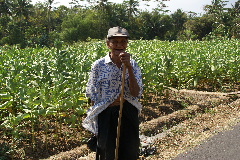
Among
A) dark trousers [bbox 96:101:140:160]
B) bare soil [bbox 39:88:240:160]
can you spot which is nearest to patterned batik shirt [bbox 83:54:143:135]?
dark trousers [bbox 96:101:140:160]

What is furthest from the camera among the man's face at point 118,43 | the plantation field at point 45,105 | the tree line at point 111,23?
the tree line at point 111,23

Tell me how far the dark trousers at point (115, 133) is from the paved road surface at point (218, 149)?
143 cm

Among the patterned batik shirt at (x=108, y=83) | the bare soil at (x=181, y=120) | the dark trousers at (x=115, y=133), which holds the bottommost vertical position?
the bare soil at (x=181, y=120)

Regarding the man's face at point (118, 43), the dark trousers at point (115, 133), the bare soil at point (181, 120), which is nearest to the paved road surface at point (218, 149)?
the bare soil at point (181, 120)

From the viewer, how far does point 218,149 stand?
14.9ft

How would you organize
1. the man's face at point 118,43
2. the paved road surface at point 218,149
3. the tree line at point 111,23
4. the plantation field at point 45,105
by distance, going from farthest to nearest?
1. the tree line at point 111,23
2. the plantation field at point 45,105
3. the paved road surface at point 218,149
4. the man's face at point 118,43

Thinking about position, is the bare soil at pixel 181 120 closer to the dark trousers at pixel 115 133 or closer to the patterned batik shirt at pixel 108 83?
the dark trousers at pixel 115 133

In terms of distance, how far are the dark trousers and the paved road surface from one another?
56.3 inches

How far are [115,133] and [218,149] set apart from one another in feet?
6.85

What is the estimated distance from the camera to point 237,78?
33.5 feet

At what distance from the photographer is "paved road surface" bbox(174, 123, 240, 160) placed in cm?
430

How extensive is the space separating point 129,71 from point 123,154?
0.81 m

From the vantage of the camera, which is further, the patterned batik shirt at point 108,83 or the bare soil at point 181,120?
the bare soil at point 181,120

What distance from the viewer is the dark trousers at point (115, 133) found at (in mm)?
3029
